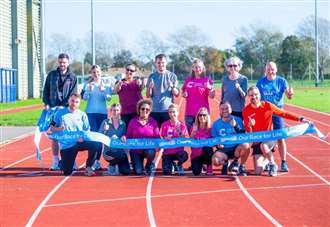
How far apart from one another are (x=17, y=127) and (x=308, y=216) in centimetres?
1309

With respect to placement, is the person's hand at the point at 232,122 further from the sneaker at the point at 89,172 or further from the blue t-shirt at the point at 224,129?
the sneaker at the point at 89,172

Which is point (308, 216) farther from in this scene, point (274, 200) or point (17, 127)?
point (17, 127)

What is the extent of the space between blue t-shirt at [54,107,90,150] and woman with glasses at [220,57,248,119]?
88.9 inches

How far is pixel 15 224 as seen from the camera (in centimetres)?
639

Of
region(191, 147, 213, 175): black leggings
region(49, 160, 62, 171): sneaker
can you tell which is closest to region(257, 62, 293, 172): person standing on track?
region(191, 147, 213, 175): black leggings

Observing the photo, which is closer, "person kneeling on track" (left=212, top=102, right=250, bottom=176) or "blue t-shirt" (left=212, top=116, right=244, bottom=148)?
"person kneeling on track" (left=212, top=102, right=250, bottom=176)

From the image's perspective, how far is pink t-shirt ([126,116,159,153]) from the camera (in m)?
9.50

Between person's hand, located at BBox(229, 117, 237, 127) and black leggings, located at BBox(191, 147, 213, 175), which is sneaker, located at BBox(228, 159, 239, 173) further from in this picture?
person's hand, located at BBox(229, 117, 237, 127)

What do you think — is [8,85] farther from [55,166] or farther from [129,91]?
[129,91]

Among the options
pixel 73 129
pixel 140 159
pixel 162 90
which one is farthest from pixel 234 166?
pixel 73 129

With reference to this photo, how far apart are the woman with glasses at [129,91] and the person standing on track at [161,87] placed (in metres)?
0.26

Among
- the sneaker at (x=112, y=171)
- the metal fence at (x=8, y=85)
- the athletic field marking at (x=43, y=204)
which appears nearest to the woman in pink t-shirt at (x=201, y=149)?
the sneaker at (x=112, y=171)

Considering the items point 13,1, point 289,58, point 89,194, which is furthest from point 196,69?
point 289,58

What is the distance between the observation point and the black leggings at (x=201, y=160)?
934 centimetres
